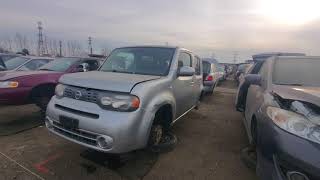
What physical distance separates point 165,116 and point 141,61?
1117 millimetres

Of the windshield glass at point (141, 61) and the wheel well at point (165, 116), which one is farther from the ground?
the windshield glass at point (141, 61)

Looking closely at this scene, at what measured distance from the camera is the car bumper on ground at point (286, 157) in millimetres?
1942

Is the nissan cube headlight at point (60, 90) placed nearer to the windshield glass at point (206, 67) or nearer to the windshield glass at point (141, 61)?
the windshield glass at point (141, 61)

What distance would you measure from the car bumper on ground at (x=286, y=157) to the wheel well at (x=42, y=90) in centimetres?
492

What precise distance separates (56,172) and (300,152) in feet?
9.73

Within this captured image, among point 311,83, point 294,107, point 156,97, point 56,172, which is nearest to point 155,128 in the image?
point 156,97

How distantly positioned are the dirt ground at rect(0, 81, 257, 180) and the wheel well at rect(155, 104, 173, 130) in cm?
54

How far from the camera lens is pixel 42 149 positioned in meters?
4.05

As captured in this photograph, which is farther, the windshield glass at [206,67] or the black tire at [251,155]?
the windshield glass at [206,67]

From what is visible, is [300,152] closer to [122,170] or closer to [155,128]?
[155,128]

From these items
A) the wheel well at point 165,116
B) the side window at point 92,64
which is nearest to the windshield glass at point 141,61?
the wheel well at point 165,116

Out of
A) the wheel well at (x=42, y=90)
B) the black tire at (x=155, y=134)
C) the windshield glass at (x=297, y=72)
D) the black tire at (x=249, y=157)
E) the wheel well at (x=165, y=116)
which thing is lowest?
the black tire at (x=249, y=157)

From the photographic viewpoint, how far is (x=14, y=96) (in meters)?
5.06

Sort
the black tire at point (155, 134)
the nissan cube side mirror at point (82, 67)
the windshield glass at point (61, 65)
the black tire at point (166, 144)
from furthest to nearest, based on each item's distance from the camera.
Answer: the nissan cube side mirror at point (82, 67) < the windshield glass at point (61, 65) < the black tire at point (166, 144) < the black tire at point (155, 134)
